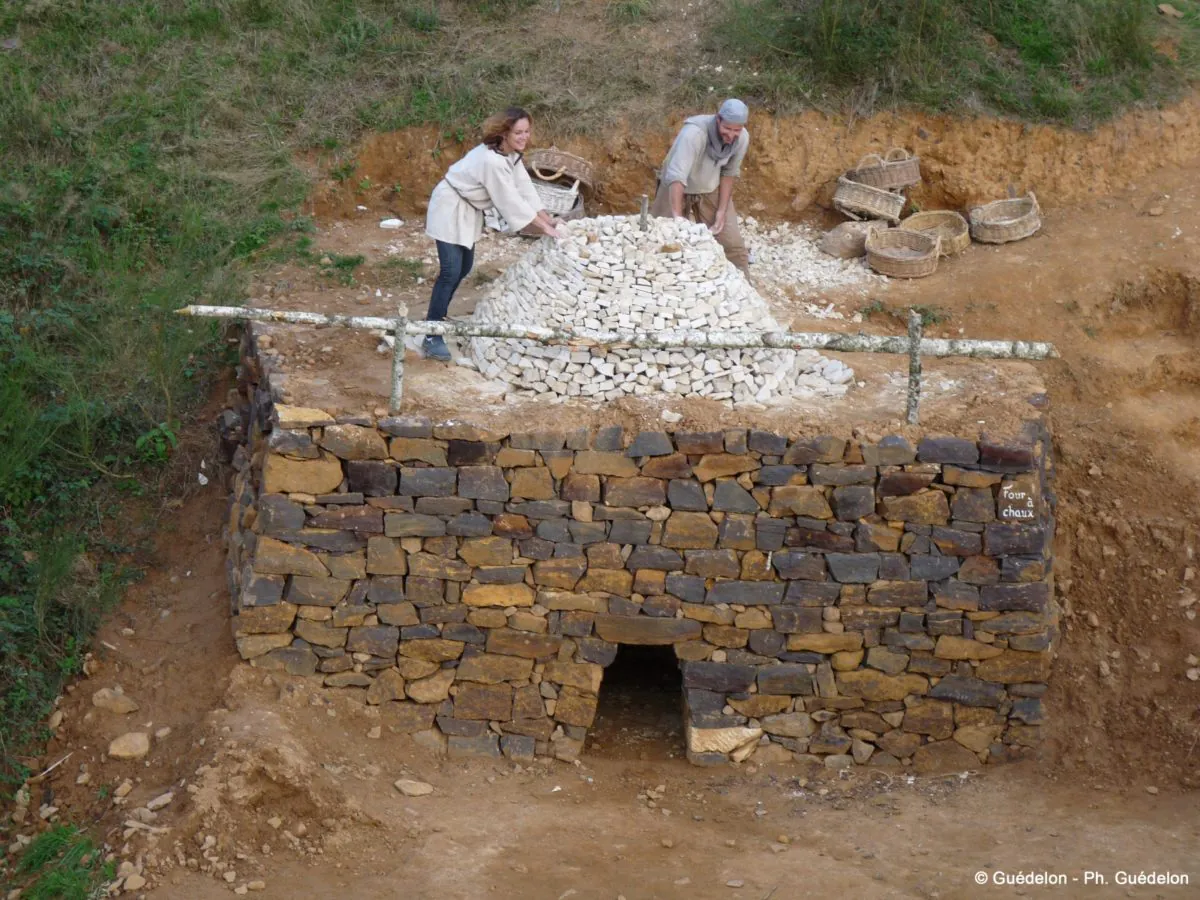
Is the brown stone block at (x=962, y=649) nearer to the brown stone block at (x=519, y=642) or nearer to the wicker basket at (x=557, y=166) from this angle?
the brown stone block at (x=519, y=642)

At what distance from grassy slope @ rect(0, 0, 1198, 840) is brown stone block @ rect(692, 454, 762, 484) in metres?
3.53

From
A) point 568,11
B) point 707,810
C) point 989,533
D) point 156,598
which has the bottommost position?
point 707,810

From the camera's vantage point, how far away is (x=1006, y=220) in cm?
1030

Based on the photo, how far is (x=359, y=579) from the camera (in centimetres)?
758

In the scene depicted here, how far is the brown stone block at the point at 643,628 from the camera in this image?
767 cm

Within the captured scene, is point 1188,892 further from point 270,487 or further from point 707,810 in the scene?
point 270,487

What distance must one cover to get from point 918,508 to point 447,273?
2.86 metres

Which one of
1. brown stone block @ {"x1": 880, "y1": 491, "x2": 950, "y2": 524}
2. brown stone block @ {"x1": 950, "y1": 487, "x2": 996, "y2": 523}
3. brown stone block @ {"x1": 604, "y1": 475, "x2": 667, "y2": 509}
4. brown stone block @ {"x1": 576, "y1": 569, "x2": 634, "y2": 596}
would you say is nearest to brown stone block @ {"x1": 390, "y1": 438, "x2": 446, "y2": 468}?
brown stone block @ {"x1": 604, "y1": 475, "x2": 667, "y2": 509}

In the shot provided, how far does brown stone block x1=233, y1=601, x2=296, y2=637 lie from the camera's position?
24.8ft

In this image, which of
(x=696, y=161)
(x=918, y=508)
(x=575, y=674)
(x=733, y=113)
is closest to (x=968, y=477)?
(x=918, y=508)

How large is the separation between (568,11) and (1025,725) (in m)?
7.00

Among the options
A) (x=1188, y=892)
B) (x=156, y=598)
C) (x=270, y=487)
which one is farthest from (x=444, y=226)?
(x=1188, y=892)

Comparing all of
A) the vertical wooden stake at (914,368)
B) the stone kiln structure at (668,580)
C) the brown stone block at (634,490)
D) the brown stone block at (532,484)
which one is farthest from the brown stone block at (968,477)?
the brown stone block at (532,484)

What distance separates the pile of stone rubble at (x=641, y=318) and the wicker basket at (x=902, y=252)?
6.43 ft
